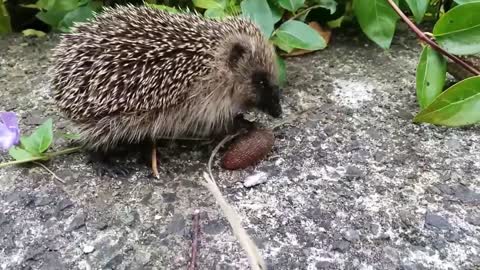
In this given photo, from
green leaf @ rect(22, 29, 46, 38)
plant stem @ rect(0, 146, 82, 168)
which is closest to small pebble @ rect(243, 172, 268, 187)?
plant stem @ rect(0, 146, 82, 168)

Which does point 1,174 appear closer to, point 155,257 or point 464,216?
point 155,257

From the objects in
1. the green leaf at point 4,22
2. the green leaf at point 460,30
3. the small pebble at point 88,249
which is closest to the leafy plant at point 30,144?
the small pebble at point 88,249

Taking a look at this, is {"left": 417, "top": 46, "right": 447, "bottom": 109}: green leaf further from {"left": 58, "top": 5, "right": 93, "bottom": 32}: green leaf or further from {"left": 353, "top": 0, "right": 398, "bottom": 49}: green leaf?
{"left": 58, "top": 5, "right": 93, "bottom": 32}: green leaf

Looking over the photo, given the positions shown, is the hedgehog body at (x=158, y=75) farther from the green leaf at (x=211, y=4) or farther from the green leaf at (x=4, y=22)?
the green leaf at (x=4, y=22)

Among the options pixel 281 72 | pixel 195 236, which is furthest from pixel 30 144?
pixel 281 72

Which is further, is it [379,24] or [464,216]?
[379,24]

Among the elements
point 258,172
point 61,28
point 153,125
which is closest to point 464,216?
point 258,172
